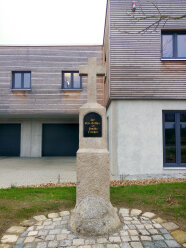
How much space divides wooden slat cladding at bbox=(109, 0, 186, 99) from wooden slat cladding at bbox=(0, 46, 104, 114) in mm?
4331

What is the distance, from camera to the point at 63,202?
478 cm

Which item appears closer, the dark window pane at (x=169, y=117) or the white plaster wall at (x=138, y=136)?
the white plaster wall at (x=138, y=136)

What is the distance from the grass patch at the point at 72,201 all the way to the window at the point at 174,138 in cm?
252

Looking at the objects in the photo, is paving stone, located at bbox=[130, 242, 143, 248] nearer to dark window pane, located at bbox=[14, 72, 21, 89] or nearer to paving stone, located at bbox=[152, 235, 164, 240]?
paving stone, located at bbox=[152, 235, 164, 240]

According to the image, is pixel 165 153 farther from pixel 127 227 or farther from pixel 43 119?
pixel 43 119

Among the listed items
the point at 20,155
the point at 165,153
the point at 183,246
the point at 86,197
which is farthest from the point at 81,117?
the point at 20,155

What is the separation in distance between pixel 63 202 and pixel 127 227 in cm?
189

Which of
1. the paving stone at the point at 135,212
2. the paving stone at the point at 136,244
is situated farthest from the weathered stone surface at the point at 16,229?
the paving stone at the point at 135,212

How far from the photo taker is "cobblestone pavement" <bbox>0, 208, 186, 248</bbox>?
3.03 meters

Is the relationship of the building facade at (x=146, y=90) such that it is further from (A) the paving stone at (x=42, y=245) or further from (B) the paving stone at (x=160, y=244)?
(A) the paving stone at (x=42, y=245)

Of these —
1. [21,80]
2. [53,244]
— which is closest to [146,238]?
[53,244]

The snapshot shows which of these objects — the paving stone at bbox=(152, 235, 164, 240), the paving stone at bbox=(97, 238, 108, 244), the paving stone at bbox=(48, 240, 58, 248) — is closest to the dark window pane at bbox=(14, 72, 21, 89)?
the paving stone at bbox=(48, 240, 58, 248)

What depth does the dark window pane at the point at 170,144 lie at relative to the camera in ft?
27.6

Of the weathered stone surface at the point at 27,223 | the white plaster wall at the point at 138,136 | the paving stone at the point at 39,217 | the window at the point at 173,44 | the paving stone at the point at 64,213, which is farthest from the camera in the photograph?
the window at the point at 173,44
